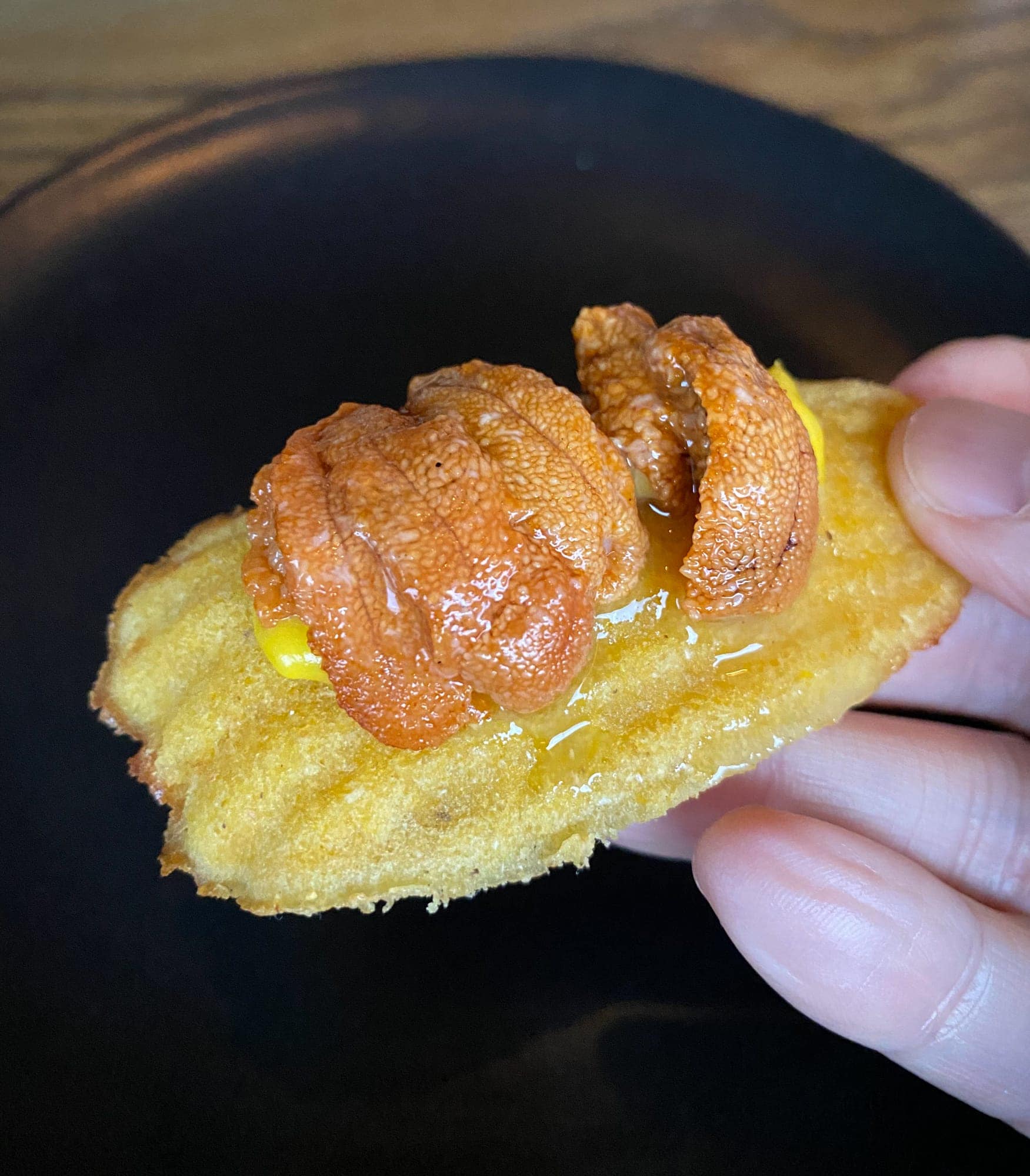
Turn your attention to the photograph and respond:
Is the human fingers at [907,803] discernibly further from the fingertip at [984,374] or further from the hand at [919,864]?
the fingertip at [984,374]

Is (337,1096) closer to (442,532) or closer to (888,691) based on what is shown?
(442,532)

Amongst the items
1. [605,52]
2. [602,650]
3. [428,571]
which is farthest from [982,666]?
[605,52]

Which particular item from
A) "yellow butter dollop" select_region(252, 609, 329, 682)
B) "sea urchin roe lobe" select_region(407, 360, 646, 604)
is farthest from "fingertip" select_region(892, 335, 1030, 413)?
"yellow butter dollop" select_region(252, 609, 329, 682)

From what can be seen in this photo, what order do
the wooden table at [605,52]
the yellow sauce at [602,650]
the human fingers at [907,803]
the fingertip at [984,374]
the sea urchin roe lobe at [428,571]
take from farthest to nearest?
the wooden table at [605,52], the fingertip at [984,374], the human fingers at [907,803], the yellow sauce at [602,650], the sea urchin roe lobe at [428,571]

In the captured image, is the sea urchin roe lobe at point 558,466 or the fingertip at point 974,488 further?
the fingertip at point 974,488

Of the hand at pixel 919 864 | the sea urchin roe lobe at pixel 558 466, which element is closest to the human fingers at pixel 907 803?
the hand at pixel 919 864

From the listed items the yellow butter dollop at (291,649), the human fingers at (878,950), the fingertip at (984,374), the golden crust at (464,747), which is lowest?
the human fingers at (878,950)

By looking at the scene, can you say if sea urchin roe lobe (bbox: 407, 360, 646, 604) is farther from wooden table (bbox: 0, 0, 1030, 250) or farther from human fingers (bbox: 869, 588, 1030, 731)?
wooden table (bbox: 0, 0, 1030, 250)
